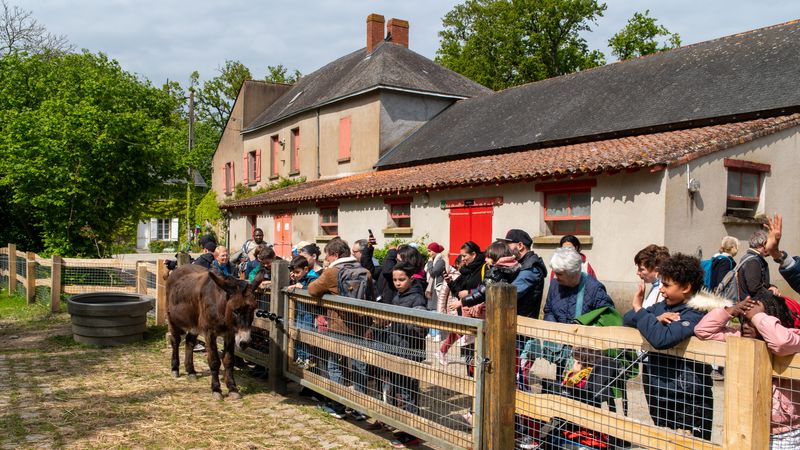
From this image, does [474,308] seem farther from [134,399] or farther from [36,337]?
[36,337]

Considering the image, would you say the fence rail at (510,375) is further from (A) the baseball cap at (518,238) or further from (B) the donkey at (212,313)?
(A) the baseball cap at (518,238)

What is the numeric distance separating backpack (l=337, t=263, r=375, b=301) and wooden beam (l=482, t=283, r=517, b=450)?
2.21m

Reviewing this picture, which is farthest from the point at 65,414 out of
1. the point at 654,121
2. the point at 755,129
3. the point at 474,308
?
the point at 654,121

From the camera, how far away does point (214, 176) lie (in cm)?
4034

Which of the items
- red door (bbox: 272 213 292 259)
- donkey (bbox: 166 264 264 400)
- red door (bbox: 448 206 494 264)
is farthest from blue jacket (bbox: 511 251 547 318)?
red door (bbox: 272 213 292 259)

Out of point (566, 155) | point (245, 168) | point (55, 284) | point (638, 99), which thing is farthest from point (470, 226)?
point (245, 168)

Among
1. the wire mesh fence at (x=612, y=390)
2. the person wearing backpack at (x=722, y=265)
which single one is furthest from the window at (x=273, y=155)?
the wire mesh fence at (x=612, y=390)

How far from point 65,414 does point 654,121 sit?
44.6ft

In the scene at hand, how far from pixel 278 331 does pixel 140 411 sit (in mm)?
1593

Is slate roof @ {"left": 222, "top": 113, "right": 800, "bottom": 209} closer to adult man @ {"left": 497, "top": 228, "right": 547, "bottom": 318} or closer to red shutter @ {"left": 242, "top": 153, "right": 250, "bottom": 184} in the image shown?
adult man @ {"left": 497, "top": 228, "right": 547, "bottom": 318}

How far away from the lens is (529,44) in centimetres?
4262

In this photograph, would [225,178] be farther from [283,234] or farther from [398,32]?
[283,234]

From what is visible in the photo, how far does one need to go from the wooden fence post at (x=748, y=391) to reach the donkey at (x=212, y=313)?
4.50 meters

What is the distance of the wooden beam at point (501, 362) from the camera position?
4277mm
